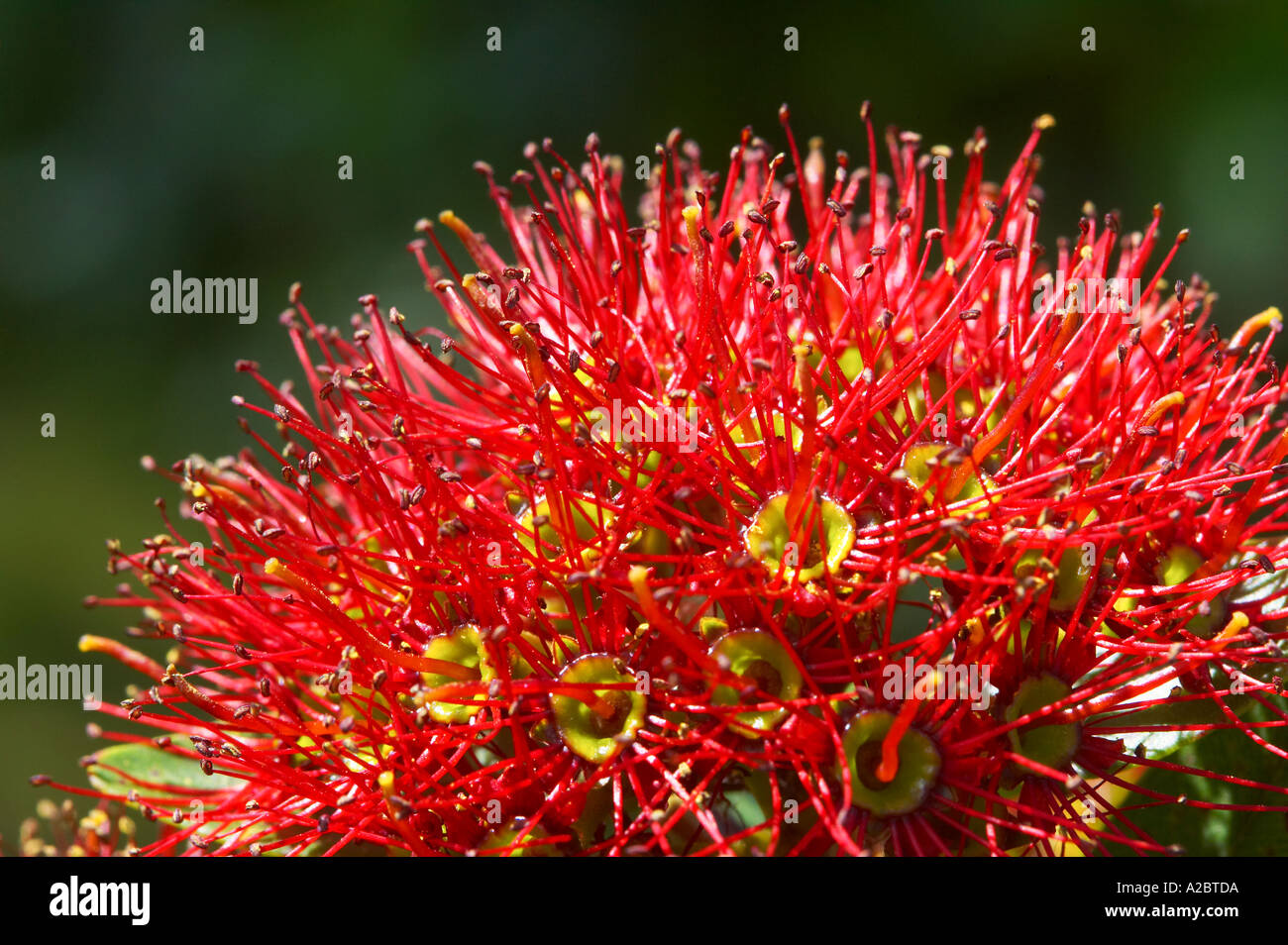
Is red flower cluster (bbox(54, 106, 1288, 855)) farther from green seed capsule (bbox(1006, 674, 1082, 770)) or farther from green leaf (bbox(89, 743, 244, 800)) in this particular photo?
green leaf (bbox(89, 743, 244, 800))

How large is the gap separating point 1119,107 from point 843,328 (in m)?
1.94

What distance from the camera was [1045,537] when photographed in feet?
4.33

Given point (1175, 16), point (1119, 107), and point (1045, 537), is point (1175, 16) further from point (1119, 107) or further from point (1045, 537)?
point (1045, 537)

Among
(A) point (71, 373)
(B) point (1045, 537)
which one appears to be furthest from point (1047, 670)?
(A) point (71, 373)

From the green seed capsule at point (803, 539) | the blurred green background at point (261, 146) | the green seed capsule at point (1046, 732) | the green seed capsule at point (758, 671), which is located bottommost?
the green seed capsule at point (1046, 732)

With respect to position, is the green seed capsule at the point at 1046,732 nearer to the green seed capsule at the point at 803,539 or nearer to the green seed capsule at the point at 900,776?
the green seed capsule at the point at 900,776

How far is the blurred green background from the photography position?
320 centimetres

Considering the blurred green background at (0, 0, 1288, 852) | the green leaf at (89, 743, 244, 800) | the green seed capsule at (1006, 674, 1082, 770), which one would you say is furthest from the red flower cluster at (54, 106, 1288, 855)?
the blurred green background at (0, 0, 1288, 852)

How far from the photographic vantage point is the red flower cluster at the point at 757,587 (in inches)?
53.6

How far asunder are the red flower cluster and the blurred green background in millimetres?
1668

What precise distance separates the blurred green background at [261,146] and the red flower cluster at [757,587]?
65.7 inches

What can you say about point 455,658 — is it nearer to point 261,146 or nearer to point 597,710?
point 597,710

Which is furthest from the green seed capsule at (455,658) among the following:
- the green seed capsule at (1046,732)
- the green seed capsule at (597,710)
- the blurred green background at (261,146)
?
the blurred green background at (261,146)
